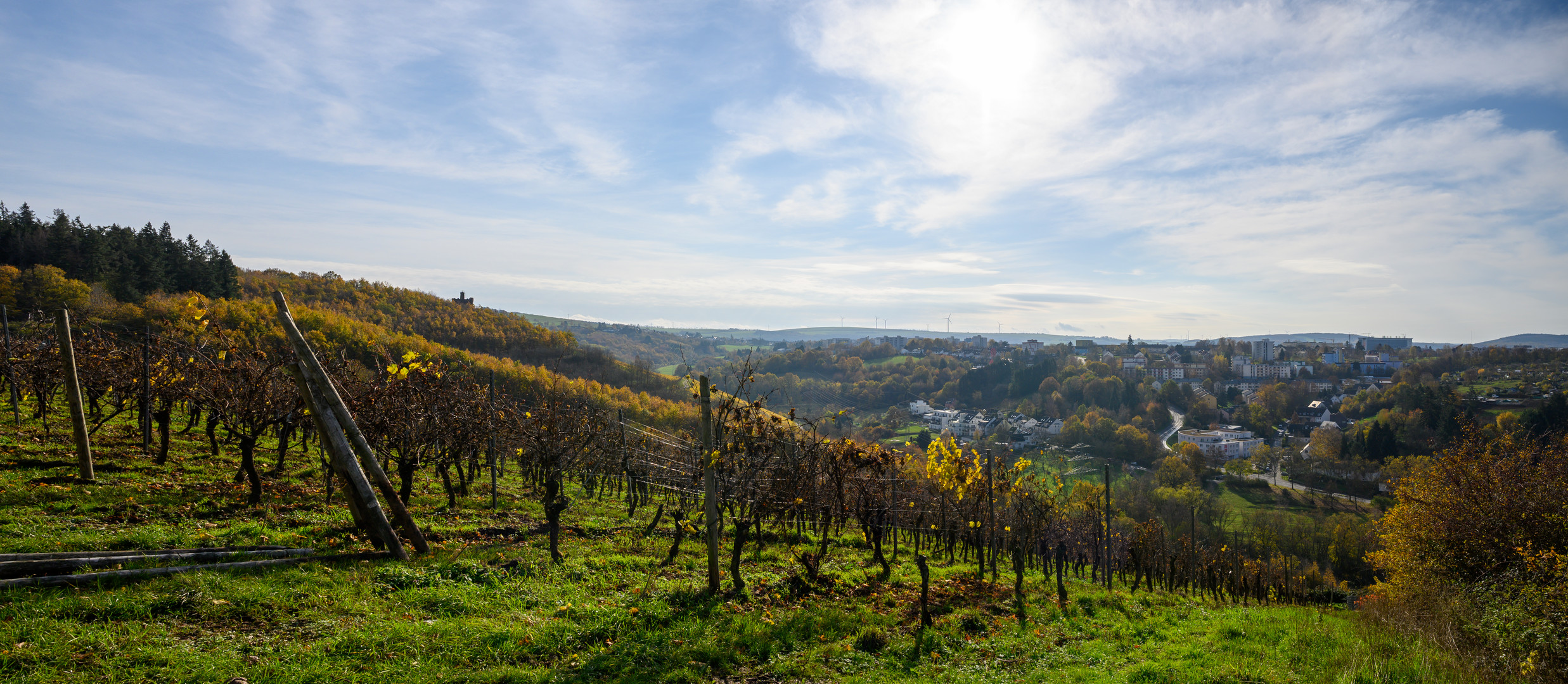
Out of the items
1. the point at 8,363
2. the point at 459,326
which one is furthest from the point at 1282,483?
the point at 459,326

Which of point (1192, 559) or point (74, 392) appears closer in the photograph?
point (74, 392)

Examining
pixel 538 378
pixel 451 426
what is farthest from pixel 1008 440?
pixel 451 426

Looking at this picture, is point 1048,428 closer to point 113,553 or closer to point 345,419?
point 345,419

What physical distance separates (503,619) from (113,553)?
3.79 metres

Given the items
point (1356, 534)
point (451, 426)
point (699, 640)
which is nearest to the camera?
point (699, 640)

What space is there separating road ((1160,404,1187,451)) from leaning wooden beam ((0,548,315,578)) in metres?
119

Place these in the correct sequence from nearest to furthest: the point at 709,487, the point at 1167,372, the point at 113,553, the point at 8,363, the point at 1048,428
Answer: the point at 113,553
the point at 709,487
the point at 8,363
the point at 1048,428
the point at 1167,372

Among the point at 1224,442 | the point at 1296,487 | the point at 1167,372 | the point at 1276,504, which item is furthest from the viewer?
the point at 1167,372

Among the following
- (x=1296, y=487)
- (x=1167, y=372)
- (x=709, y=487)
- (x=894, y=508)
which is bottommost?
(x=1296, y=487)

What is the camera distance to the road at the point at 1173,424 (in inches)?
4284

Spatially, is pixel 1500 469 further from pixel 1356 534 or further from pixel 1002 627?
pixel 1356 534

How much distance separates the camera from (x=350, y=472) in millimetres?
6945

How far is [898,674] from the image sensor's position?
22.1 ft

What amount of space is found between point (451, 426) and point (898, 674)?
9869mm
